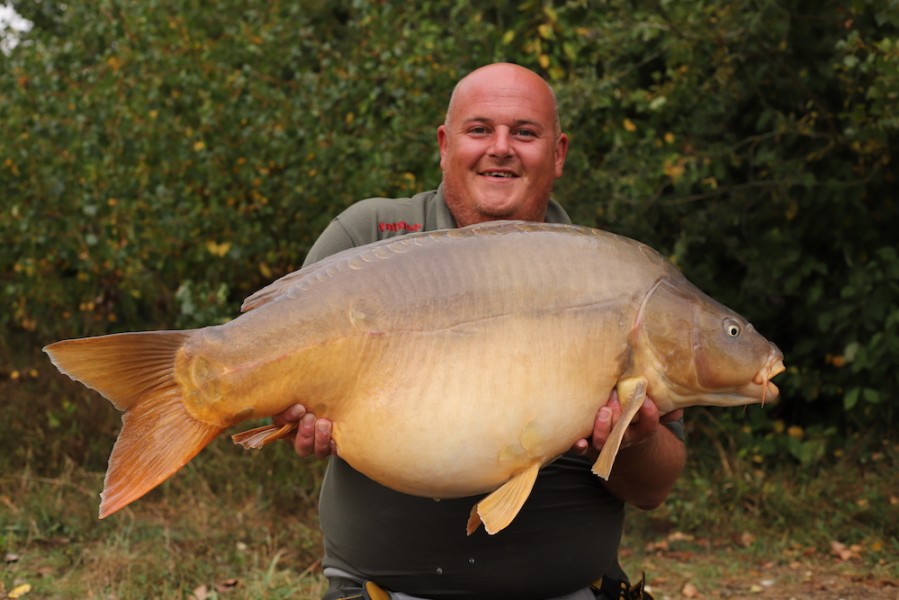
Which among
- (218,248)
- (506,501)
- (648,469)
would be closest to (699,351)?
(506,501)

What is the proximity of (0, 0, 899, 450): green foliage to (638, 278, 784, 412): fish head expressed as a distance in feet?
9.24

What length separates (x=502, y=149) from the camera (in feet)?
8.38

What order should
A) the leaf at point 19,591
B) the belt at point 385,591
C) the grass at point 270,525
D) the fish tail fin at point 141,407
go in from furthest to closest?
1. the grass at point 270,525
2. the leaf at point 19,591
3. the belt at point 385,591
4. the fish tail fin at point 141,407

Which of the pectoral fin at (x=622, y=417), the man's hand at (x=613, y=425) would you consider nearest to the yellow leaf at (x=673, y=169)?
the man's hand at (x=613, y=425)

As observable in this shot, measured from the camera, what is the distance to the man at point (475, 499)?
2.42m

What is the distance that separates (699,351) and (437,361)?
45 centimetres

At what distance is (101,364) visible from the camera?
5.93 feet

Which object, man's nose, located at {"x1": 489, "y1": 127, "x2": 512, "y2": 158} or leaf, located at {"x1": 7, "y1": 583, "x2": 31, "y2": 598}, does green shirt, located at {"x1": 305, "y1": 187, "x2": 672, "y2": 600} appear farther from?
leaf, located at {"x1": 7, "y1": 583, "x2": 31, "y2": 598}

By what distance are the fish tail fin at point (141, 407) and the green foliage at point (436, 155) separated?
9.76ft

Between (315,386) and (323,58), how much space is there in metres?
3.67

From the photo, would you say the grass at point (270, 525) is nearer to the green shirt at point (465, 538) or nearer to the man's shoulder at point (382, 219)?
the green shirt at point (465, 538)

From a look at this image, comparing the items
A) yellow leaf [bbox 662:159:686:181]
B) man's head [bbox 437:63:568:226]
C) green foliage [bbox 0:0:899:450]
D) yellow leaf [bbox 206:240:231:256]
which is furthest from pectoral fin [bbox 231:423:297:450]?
yellow leaf [bbox 206:240:231:256]

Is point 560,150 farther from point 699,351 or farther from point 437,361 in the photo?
point 437,361

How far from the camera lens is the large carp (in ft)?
6.02
